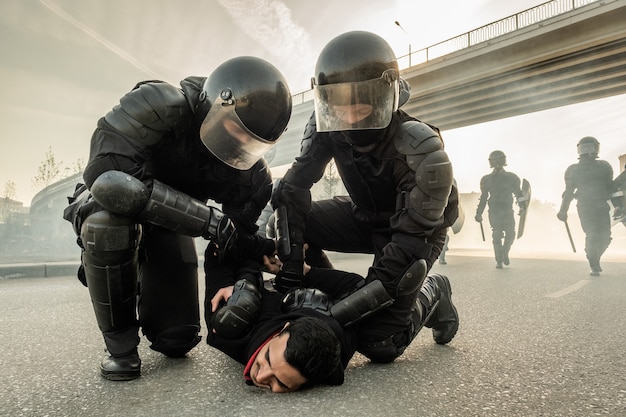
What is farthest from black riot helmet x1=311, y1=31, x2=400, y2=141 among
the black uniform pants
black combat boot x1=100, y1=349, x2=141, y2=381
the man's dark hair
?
black combat boot x1=100, y1=349, x2=141, y2=381

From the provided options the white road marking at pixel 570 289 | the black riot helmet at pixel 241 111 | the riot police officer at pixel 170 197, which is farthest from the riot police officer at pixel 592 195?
the black riot helmet at pixel 241 111

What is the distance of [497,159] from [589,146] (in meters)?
1.61

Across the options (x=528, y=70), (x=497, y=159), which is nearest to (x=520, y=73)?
(x=528, y=70)

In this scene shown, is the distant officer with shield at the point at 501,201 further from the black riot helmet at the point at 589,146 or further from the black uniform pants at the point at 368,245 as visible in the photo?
the black uniform pants at the point at 368,245

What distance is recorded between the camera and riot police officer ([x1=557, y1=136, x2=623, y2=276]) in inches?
264

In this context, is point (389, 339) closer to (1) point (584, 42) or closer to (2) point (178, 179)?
(2) point (178, 179)

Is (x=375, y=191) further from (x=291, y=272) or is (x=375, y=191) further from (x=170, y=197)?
(x=170, y=197)

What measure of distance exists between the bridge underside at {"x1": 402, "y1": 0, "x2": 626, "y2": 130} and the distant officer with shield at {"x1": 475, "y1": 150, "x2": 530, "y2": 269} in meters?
11.2

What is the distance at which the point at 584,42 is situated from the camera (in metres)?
16.9

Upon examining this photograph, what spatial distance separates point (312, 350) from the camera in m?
1.61

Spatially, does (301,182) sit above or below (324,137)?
below

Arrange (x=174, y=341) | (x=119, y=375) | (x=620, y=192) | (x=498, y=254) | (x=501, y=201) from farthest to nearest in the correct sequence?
1. (x=501, y=201)
2. (x=498, y=254)
3. (x=620, y=192)
4. (x=174, y=341)
5. (x=119, y=375)

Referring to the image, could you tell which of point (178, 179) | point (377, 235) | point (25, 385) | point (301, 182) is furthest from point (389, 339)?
point (25, 385)

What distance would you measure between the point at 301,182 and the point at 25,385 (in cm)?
173
